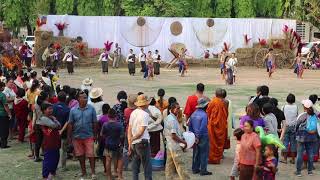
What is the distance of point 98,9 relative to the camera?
126ft

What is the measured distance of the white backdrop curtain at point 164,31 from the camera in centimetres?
3275

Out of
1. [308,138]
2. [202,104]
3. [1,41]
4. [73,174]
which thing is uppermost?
[1,41]

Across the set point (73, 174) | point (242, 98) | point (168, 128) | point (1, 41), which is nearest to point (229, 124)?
point (168, 128)

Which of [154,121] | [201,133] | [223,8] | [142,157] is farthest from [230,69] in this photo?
[223,8]

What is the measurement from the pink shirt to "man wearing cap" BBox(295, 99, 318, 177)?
94.7 inches

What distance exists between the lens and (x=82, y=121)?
339 inches

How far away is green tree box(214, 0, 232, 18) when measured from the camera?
38.5 meters

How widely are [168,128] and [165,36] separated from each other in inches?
1015

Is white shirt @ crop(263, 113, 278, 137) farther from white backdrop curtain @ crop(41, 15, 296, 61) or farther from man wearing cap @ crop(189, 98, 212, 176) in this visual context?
white backdrop curtain @ crop(41, 15, 296, 61)

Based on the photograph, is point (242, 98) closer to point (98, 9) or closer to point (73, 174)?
point (73, 174)

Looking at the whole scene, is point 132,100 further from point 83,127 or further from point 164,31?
point 164,31

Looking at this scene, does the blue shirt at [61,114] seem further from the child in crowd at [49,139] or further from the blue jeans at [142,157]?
the blue jeans at [142,157]

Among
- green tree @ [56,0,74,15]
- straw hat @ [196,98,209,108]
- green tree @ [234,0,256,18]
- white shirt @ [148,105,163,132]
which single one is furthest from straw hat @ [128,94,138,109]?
green tree @ [234,0,256,18]

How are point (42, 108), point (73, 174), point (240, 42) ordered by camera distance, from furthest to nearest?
point (240, 42), point (73, 174), point (42, 108)
